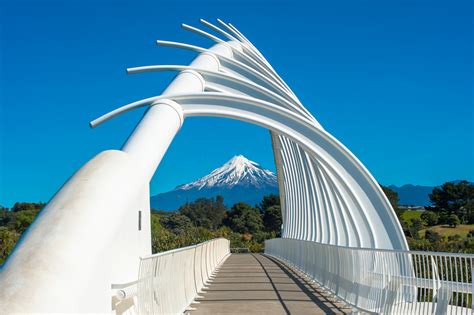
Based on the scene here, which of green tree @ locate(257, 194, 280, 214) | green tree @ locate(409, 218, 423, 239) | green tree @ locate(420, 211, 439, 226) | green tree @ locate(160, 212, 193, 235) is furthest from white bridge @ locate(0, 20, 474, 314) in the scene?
green tree @ locate(257, 194, 280, 214)

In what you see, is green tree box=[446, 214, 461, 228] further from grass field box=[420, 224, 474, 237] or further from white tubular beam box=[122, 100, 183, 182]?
white tubular beam box=[122, 100, 183, 182]

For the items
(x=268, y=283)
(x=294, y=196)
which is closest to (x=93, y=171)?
(x=268, y=283)

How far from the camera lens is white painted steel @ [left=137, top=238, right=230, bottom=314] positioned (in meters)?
10.3

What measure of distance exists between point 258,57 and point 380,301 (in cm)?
1965

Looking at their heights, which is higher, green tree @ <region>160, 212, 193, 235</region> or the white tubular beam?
green tree @ <region>160, 212, 193, 235</region>

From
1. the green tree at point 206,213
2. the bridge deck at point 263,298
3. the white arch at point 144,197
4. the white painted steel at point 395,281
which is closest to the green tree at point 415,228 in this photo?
the green tree at point 206,213

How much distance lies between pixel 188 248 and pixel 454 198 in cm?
9141

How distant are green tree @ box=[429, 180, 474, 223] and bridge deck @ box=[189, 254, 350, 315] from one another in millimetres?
81878

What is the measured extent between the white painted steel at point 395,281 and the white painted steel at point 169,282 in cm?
367

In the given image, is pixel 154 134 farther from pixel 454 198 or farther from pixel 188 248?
pixel 454 198

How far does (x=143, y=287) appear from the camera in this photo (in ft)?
33.4

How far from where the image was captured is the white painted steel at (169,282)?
1032cm

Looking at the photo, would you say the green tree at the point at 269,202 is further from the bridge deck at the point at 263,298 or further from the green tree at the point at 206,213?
the bridge deck at the point at 263,298

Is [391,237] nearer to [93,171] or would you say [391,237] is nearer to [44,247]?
[93,171]
